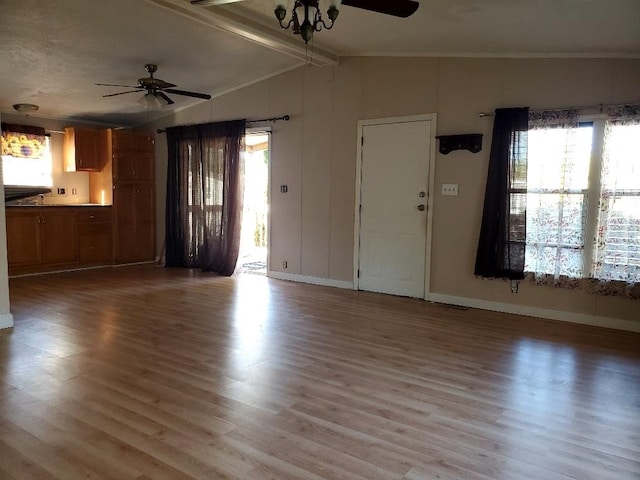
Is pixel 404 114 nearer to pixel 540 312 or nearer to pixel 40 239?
pixel 540 312

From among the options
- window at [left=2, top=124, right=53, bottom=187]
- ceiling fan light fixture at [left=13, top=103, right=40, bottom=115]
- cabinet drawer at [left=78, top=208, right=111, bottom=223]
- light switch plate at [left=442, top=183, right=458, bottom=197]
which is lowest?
cabinet drawer at [left=78, top=208, right=111, bottom=223]

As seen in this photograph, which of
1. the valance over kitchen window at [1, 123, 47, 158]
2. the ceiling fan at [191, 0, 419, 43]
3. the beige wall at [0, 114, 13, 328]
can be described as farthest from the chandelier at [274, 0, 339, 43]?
the valance over kitchen window at [1, 123, 47, 158]

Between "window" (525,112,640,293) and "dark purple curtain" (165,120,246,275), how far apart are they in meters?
3.85

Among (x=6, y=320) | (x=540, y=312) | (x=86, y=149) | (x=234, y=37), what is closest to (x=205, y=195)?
(x=86, y=149)

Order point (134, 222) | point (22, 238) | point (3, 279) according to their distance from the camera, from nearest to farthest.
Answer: point (3, 279) → point (22, 238) → point (134, 222)

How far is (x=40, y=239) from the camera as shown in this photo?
650 centimetres

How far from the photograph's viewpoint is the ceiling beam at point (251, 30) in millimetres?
3891

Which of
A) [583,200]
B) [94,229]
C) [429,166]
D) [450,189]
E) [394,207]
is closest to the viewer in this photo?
[583,200]

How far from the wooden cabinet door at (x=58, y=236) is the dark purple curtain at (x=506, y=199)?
5768 mm

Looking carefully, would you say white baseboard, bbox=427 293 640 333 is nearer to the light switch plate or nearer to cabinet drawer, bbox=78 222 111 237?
the light switch plate

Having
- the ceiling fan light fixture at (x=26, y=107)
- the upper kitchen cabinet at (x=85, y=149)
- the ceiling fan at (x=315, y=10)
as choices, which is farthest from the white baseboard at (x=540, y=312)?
the ceiling fan light fixture at (x=26, y=107)

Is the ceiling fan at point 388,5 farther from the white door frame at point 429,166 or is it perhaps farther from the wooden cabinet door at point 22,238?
the wooden cabinet door at point 22,238

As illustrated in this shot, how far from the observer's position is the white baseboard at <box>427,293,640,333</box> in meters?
4.18

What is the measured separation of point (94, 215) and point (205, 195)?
71.4 inches
